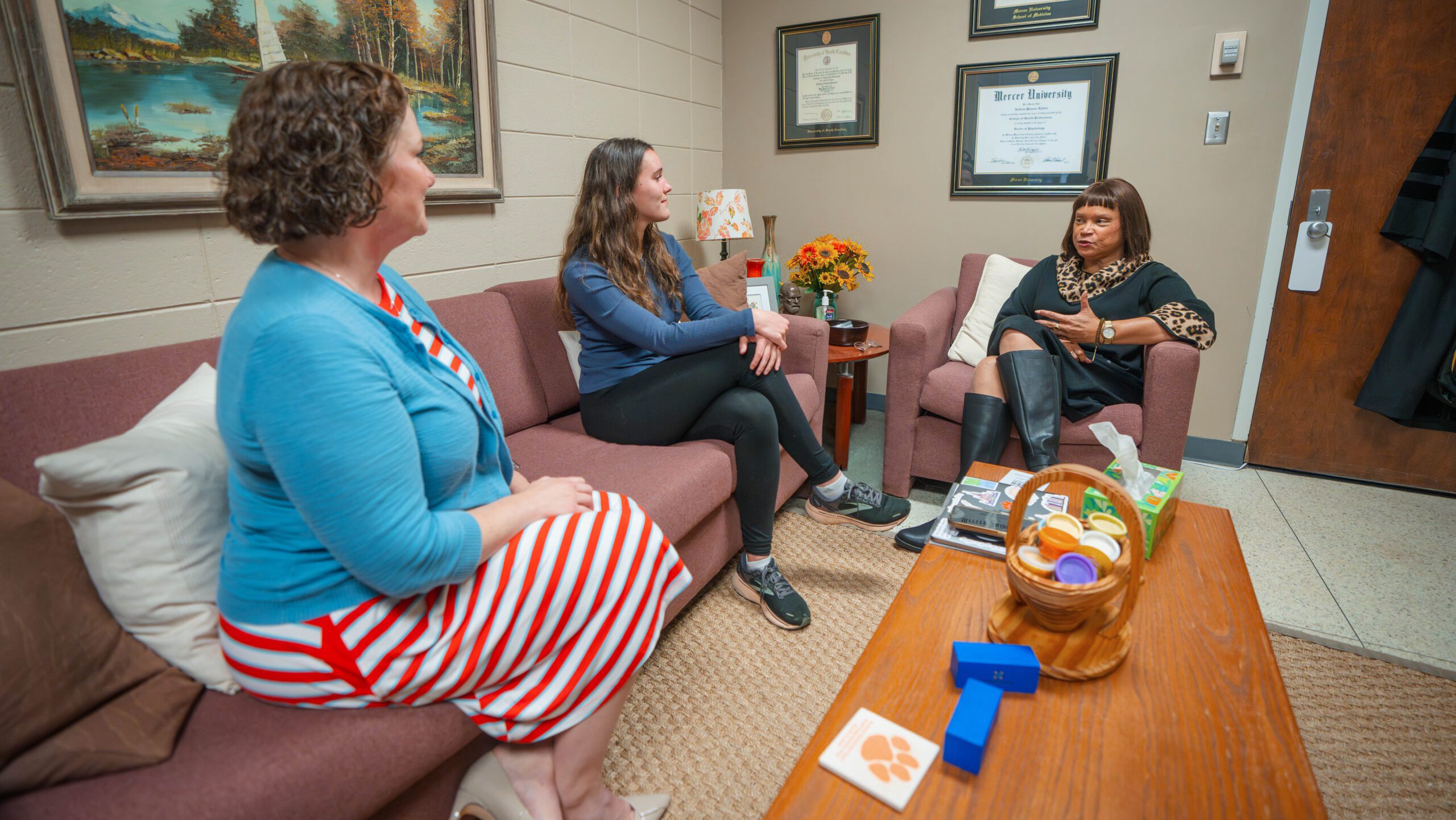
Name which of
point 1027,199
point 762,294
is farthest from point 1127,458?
point 1027,199

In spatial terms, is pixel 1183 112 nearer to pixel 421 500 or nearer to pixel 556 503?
pixel 556 503

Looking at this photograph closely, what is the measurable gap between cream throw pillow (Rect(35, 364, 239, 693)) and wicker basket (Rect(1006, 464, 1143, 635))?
1110 millimetres

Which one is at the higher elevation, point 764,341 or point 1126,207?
point 1126,207

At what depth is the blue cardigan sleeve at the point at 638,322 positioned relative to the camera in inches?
71.8

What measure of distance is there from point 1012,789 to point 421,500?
78 centimetres

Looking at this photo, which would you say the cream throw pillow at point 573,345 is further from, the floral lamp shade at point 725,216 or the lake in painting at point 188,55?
the floral lamp shade at point 725,216

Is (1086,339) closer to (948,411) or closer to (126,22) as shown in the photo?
(948,411)

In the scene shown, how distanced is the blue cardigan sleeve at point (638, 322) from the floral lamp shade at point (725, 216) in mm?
1121

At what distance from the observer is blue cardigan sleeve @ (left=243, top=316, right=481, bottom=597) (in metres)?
0.78

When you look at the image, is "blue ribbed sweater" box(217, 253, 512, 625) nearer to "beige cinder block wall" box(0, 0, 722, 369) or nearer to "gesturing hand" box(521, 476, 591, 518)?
"gesturing hand" box(521, 476, 591, 518)

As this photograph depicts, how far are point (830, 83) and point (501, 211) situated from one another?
1677 millimetres

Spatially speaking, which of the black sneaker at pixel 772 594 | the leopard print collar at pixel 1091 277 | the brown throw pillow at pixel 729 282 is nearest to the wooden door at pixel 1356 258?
the leopard print collar at pixel 1091 277

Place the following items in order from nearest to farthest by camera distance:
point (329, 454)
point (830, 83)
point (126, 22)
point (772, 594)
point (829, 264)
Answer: point (329, 454), point (126, 22), point (772, 594), point (829, 264), point (830, 83)

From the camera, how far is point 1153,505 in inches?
51.9
